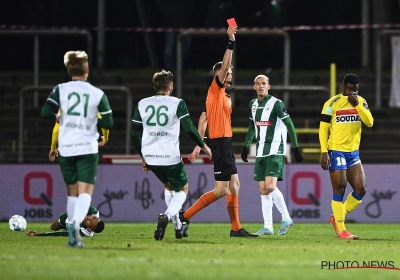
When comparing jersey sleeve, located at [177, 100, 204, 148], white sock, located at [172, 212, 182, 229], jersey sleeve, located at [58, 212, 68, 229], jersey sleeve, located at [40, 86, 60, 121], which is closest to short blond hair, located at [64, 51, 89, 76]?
jersey sleeve, located at [40, 86, 60, 121]

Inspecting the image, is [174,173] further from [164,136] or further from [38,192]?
[38,192]

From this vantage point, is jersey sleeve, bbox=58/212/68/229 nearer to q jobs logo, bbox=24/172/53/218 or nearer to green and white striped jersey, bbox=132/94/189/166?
green and white striped jersey, bbox=132/94/189/166

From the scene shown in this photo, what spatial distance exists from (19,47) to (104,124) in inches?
530

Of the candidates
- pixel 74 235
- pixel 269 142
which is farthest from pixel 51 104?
pixel 269 142

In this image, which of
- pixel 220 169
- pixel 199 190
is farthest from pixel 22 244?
pixel 199 190

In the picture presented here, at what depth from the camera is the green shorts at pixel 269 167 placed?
1251 cm

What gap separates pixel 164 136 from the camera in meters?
10.9

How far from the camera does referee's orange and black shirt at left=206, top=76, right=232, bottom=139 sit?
11.9m

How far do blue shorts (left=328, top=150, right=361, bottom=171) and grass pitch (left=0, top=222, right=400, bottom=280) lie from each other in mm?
900

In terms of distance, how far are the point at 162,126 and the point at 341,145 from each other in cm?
252

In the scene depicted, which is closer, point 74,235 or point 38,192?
point 74,235

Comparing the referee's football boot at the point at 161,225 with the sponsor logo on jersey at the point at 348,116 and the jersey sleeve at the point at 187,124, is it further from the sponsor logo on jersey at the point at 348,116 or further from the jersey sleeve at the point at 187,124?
the sponsor logo on jersey at the point at 348,116

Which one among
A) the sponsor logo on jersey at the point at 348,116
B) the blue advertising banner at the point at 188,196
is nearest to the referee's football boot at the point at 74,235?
the sponsor logo on jersey at the point at 348,116

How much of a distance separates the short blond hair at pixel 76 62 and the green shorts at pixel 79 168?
0.86 m
